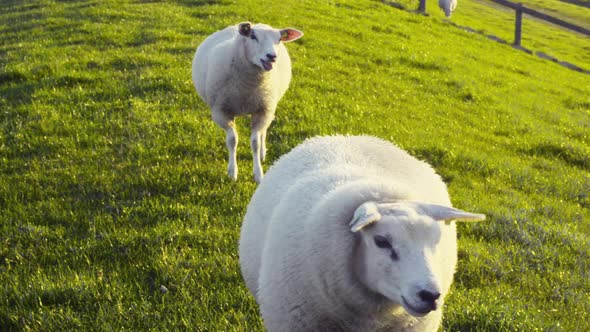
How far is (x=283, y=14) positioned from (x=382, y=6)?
746 cm

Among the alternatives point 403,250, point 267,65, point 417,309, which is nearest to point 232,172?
point 267,65

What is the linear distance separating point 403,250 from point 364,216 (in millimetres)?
257

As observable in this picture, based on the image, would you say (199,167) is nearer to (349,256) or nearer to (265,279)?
(265,279)

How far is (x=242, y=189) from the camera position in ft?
21.1

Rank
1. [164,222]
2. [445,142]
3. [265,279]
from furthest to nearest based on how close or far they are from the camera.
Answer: [445,142] → [164,222] → [265,279]

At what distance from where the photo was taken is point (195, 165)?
6.99m

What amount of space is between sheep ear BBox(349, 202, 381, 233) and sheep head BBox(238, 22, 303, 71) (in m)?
4.14

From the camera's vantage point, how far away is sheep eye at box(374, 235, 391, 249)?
2.86 meters

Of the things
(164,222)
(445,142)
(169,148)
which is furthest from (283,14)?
(164,222)

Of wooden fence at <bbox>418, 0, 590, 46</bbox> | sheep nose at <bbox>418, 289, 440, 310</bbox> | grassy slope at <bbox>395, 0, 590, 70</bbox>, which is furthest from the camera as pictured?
grassy slope at <bbox>395, 0, 590, 70</bbox>

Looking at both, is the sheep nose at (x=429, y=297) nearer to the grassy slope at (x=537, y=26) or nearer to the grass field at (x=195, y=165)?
the grass field at (x=195, y=165)

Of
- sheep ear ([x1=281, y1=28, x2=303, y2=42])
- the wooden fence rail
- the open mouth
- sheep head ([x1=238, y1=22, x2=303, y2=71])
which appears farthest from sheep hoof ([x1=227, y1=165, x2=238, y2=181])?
the wooden fence rail

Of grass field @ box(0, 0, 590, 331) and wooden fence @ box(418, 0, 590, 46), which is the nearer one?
grass field @ box(0, 0, 590, 331)

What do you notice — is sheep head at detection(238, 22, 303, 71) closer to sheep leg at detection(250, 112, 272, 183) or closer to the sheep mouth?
the sheep mouth
